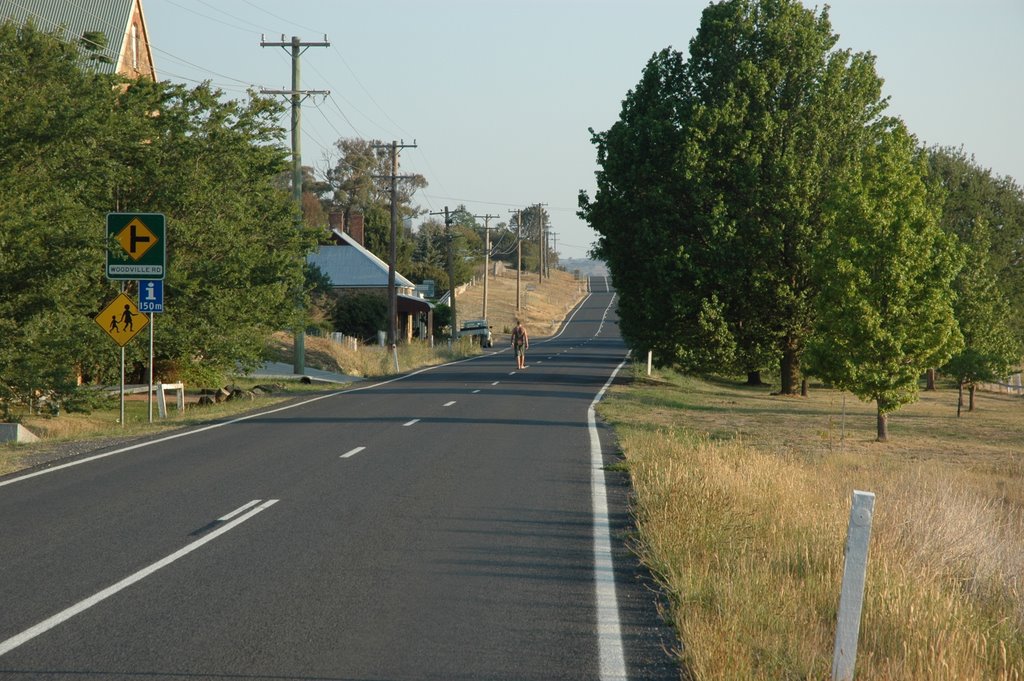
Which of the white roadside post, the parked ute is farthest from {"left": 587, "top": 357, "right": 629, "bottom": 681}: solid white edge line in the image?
the parked ute

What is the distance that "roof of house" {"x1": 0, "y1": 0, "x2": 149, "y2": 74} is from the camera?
43.9 m

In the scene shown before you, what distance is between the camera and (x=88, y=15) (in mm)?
45938

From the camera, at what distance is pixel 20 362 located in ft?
74.9

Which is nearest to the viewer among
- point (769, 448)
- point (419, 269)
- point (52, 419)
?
point (769, 448)

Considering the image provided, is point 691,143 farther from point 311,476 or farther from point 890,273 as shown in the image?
point 311,476

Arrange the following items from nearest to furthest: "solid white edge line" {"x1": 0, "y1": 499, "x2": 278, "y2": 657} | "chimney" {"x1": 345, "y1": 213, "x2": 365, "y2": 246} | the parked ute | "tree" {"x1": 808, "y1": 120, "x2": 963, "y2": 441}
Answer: "solid white edge line" {"x1": 0, "y1": 499, "x2": 278, "y2": 657}
"tree" {"x1": 808, "y1": 120, "x2": 963, "y2": 441}
the parked ute
"chimney" {"x1": 345, "y1": 213, "x2": 365, "y2": 246}

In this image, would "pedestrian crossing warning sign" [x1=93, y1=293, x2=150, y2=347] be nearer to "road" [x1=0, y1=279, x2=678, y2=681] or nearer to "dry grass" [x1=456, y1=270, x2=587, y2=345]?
"road" [x1=0, y1=279, x2=678, y2=681]

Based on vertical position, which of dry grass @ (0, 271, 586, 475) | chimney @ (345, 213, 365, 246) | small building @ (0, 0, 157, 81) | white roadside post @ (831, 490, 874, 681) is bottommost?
dry grass @ (0, 271, 586, 475)

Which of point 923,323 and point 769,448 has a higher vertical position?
point 923,323

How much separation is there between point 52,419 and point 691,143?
20015mm

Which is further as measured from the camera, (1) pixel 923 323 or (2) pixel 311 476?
(1) pixel 923 323

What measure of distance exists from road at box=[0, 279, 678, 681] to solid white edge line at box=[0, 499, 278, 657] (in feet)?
0.08

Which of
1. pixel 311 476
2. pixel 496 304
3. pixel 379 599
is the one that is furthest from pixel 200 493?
pixel 496 304

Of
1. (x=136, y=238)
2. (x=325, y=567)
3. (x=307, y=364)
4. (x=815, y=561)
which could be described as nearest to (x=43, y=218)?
(x=136, y=238)
